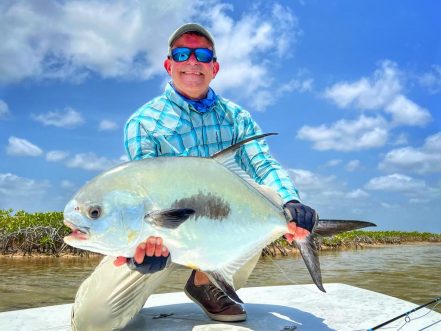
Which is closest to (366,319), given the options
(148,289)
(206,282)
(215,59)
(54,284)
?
(206,282)

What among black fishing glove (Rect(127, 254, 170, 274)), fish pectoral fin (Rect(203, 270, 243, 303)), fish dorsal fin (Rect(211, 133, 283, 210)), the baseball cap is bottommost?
fish pectoral fin (Rect(203, 270, 243, 303))

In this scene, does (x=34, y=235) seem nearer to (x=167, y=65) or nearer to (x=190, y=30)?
(x=167, y=65)

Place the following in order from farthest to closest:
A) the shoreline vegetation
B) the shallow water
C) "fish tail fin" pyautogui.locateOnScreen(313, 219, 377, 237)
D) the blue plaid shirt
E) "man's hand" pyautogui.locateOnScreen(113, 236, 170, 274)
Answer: the shoreline vegetation, the shallow water, the blue plaid shirt, "fish tail fin" pyautogui.locateOnScreen(313, 219, 377, 237), "man's hand" pyautogui.locateOnScreen(113, 236, 170, 274)

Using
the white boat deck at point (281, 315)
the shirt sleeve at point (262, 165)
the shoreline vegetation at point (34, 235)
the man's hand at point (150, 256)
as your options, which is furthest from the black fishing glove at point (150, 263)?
the shoreline vegetation at point (34, 235)

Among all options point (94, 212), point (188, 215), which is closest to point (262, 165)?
point (188, 215)

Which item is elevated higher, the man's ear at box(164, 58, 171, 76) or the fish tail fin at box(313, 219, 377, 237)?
the man's ear at box(164, 58, 171, 76)

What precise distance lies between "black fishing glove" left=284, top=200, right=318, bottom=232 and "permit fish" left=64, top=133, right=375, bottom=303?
1.3 inches

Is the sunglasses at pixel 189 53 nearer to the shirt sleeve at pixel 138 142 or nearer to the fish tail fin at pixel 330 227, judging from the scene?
the shirt sleeve at pixel 138 142

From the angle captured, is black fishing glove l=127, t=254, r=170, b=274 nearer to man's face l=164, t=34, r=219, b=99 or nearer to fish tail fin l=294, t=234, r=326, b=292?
fish tail fin l=294, t=234, r=326, b=292

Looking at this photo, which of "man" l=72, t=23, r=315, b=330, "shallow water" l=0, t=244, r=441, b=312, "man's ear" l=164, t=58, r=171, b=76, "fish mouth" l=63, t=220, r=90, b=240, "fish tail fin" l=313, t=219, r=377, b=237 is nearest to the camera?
"fish mouth" l=63, t=220, r=90, b=240

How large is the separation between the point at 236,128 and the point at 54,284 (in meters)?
6.81

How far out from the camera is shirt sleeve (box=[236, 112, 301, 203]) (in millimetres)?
3059

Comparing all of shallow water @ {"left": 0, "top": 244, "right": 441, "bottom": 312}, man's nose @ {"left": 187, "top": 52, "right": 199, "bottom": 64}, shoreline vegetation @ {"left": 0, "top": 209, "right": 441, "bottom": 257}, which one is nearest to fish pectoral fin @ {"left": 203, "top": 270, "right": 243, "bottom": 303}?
man's nose @ {"left": 187, "top": 52, "right": 199, "bottom": 64}

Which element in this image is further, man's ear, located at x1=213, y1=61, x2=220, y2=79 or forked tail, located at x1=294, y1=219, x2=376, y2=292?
man's ear, located at x1=213, y1=61, x2=220, y2=79
